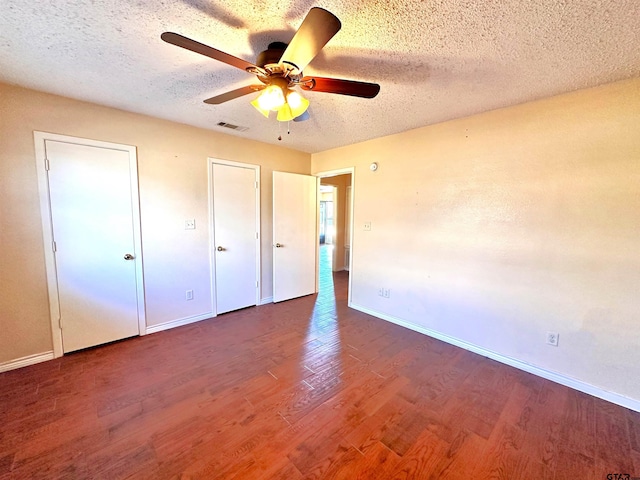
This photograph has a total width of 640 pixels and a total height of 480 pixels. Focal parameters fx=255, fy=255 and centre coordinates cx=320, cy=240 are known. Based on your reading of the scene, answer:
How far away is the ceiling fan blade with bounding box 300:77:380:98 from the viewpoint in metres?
1.48

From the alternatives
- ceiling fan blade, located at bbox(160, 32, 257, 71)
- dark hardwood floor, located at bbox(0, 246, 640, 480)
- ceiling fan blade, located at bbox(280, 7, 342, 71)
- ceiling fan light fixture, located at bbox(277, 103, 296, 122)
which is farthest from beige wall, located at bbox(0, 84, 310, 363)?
ceiling fan blade, located at bbox(280, 7, 342, 71)

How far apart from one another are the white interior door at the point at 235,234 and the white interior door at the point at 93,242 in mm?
905

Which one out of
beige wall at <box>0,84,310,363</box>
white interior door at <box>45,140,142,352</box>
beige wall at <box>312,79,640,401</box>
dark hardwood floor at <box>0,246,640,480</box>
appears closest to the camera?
dark hardwood floor at <box>0,246,640,480</box>

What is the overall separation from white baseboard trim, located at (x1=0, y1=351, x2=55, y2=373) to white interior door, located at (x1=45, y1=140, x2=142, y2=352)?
12 cm

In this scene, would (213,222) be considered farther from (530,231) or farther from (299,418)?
(530,231)

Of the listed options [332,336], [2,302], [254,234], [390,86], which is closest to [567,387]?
[332,336]

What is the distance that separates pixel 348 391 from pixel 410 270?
63.9 inches

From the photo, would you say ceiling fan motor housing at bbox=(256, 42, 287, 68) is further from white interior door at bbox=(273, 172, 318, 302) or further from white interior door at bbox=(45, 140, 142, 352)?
white interior door at bbox=(273, 172, 318, 302)

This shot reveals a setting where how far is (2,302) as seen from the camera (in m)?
2.13

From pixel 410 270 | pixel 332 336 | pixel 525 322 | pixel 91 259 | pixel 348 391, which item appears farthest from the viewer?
pixel 410 270

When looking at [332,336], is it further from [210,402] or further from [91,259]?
[91,259]

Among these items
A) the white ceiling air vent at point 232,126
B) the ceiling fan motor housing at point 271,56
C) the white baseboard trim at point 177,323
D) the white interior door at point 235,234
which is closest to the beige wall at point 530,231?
the white ceiling air vent at point 232,126

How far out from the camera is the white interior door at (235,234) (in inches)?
131

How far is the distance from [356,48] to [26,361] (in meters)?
3.66
